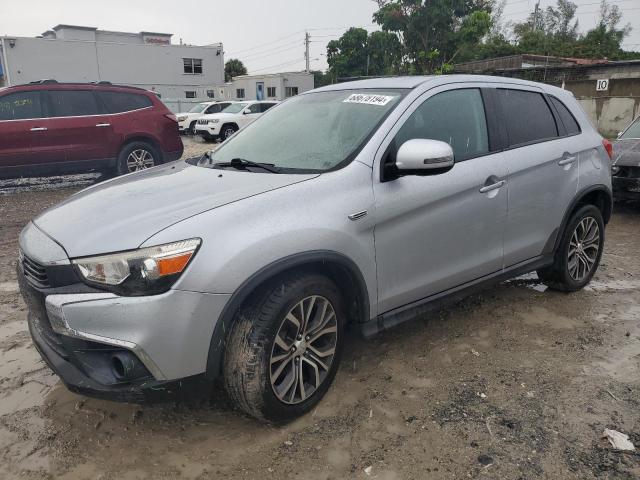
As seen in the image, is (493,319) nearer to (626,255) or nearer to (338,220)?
(338,220)

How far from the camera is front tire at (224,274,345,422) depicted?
246 cm

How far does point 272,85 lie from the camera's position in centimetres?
4034

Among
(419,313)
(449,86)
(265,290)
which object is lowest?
(419,313)

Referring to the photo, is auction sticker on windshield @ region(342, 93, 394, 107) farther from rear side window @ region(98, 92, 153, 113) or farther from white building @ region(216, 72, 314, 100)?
white building @ region(216, 72, 314, 100)

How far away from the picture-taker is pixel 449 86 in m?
3.46

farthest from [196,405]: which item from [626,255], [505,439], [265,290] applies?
[626,255]

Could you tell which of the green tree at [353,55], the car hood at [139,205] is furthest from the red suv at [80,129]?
the green tree at [353,55]

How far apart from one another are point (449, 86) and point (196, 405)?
2.48 meters

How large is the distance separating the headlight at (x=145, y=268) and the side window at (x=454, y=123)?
1.46m

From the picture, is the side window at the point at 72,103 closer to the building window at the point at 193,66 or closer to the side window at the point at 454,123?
the side window at the point at 454,123

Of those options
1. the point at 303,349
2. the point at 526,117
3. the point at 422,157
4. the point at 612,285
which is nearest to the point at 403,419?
the point at 303,349

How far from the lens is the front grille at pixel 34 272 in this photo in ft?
7.94

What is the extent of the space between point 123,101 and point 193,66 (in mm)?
34357

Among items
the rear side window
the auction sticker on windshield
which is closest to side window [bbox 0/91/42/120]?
the rear side window
